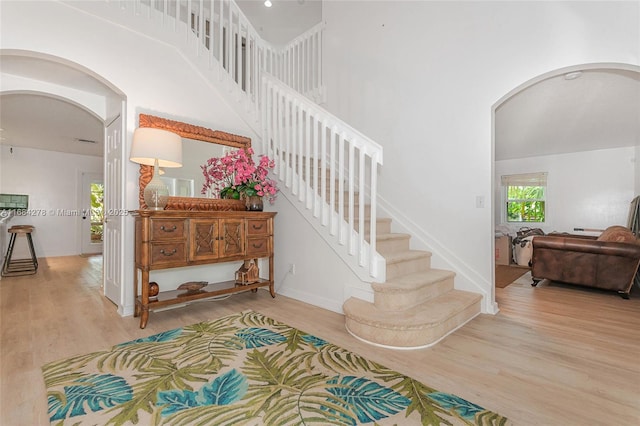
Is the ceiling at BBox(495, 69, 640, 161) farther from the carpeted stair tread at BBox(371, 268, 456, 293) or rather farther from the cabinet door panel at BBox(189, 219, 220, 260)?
the cabinet door panel at BBox(189, 219, 220, 260)

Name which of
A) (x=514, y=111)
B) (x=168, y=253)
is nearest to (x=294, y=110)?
(x=168, y=253)

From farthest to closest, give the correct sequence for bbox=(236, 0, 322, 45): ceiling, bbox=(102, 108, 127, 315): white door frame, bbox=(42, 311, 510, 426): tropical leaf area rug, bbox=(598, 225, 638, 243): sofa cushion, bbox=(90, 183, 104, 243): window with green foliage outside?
bbox=(90, 183, 104, 243): window with green foliage outside < bbox=(236, 0, 322, 45): ceiling < bbox=(598, 225, 638, 243): sofa cushion < bbox=(102, 108, 127, 315): white door frame < bbox=(42, 311, 510, 426): tropical leaf area rug

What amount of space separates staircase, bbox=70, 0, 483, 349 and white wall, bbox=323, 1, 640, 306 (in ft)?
1.31

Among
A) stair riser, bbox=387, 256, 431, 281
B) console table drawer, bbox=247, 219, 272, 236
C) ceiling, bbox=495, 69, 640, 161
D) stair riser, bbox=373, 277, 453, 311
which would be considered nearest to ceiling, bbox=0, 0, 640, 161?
ceiling, bbox=495, 69, 640, 161

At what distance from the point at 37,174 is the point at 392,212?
7.99 meters

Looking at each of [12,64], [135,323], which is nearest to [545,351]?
[135,323]

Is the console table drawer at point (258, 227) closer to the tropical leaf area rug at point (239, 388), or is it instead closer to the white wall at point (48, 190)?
the tropical leaf area rug at point (239, 388)

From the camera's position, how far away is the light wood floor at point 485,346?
4.86 feet

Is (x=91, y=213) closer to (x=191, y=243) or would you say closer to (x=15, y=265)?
(x=15, y=265)

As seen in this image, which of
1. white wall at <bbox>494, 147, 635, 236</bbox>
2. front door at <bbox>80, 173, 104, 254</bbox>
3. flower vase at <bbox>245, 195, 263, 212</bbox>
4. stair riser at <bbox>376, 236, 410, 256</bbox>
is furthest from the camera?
front door at <bbox>80, 173, 104, 254</bbox>

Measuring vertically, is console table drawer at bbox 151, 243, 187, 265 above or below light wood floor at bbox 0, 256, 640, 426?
above

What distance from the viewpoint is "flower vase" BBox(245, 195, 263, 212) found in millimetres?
3275

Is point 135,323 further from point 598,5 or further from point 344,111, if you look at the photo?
point 598,5

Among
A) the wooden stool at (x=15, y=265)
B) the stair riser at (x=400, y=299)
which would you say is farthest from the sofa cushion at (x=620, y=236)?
the wooden stool at (x=15, y=265)
